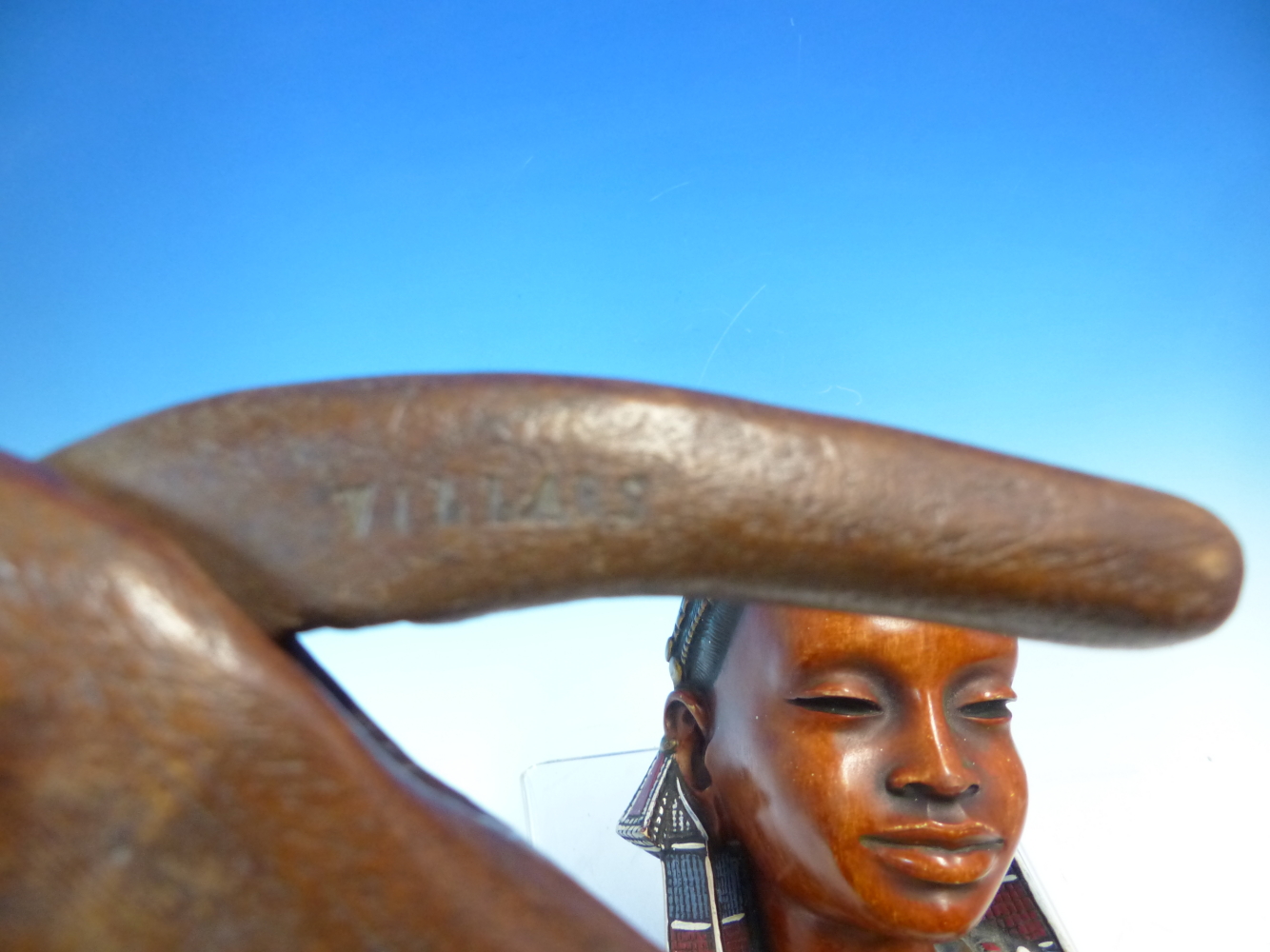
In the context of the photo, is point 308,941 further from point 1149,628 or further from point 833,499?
point 1149,628

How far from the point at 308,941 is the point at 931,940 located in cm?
82

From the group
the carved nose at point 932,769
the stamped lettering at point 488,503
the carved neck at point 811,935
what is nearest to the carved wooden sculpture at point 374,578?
the stamped lettering at point 488,503

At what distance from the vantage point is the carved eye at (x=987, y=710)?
39.2 inches

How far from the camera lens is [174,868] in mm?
333

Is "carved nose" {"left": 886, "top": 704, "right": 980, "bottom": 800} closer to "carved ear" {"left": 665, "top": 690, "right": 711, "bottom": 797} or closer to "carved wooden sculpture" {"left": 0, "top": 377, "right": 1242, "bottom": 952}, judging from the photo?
"carved ear" {"left": 665, "top": 690, "right": 711, "bottom": 797}

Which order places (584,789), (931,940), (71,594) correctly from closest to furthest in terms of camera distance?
(71,594) → (931,940) → (584,789)

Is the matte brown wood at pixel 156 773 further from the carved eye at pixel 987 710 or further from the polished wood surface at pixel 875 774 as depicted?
the carved eye at pixel 987 710

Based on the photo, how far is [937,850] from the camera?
0.91 m

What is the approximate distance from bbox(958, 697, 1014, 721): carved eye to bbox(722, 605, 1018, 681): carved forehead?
4 cm

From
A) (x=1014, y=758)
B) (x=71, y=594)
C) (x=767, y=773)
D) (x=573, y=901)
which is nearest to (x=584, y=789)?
(x=767, y=773)

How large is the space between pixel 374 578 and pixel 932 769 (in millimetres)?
710

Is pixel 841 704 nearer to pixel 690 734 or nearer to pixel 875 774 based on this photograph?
pixel 875 774

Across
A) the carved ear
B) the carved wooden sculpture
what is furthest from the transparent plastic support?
the carved wooden sculpture

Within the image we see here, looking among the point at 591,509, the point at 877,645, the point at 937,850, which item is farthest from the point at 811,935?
the point at 591,509
